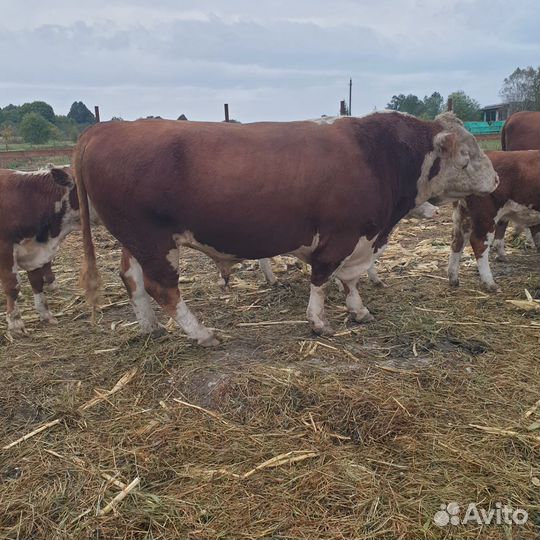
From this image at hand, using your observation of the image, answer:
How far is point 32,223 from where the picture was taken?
5852 millimetres

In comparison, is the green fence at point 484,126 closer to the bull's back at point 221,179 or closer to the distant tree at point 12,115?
the bull's back at point 221,179

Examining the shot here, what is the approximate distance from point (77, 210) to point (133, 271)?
147 centimetres

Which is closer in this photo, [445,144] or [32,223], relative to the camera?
[445,144]

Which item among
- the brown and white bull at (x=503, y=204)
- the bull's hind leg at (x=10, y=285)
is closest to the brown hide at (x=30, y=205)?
the bull's hind leg at (x=10, y=285)

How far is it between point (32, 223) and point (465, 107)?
50.9 m

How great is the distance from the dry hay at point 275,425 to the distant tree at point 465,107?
37474 mm

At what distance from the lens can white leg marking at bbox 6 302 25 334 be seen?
18.5 ft

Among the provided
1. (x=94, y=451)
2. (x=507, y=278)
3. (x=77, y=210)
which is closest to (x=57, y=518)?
(x=94, y=451)

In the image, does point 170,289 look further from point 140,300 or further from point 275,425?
point 275,425

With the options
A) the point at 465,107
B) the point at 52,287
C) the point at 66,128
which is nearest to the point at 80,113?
the point at 66,128

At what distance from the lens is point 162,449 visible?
11.2 feet

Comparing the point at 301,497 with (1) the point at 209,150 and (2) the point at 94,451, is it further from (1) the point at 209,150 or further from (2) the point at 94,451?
(1) the point at 209,150

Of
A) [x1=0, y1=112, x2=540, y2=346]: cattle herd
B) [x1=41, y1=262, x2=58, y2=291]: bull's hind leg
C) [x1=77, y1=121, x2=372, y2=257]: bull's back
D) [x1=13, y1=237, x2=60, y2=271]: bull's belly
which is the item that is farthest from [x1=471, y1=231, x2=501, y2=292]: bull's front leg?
[x1=41, y1=262, x2=58, y2=291]: bull's hind leg

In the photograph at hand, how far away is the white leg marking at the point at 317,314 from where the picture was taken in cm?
514
